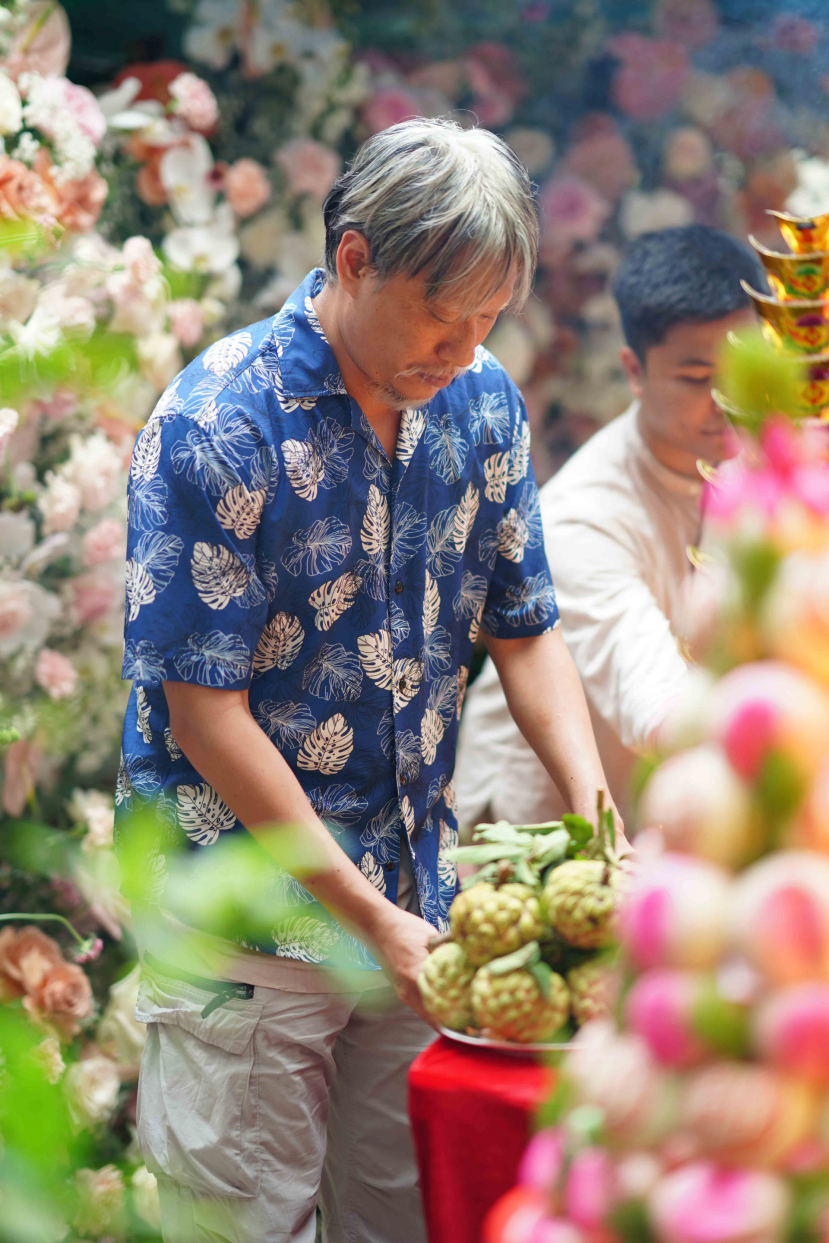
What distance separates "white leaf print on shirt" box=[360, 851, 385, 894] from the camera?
1553 mm

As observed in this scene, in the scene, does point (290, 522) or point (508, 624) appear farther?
point (508, 624)

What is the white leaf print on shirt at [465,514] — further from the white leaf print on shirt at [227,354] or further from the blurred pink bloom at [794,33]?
the blurred pink bloom at [794,33]

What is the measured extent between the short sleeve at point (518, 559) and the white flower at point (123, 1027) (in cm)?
91

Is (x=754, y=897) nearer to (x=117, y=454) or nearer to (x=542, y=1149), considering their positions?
(x=542, y=1149)

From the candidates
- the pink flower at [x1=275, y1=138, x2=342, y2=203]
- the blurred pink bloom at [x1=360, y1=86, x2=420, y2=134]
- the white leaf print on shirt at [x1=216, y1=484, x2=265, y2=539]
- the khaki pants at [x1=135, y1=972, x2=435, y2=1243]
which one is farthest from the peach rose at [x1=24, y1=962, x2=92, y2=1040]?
the blurred pink bloom at [x1=360, y1=86, x2=420, y2=134]

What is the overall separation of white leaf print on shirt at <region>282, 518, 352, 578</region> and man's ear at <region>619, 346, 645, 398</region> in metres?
0.96

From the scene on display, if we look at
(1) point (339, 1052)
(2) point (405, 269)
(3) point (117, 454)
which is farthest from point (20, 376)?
(3) point (117, 454)

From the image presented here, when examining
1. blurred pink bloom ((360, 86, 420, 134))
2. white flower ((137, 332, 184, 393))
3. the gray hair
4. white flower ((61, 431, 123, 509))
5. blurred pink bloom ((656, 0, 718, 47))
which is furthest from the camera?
blurred pink bloom ((656, 0, 718, 47))

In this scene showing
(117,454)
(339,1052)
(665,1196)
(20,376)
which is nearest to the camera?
(665,1196)

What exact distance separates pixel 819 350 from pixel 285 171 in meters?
1.51

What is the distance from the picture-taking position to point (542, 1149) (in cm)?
55

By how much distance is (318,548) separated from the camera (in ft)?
4.80

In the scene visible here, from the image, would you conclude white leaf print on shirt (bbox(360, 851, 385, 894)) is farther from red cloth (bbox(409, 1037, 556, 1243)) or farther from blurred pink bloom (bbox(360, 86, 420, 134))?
blurred pink bloom (bbox(360, 86, 420, 134))

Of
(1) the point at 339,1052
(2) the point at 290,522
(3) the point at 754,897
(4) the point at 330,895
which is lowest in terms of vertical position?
(1) the point at 339,1052
